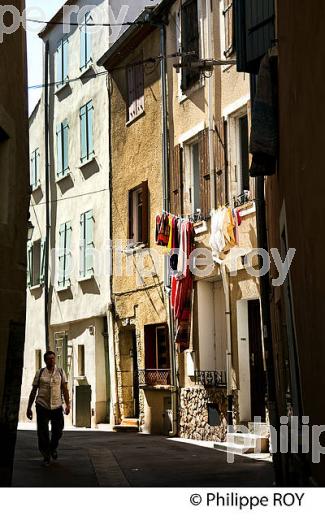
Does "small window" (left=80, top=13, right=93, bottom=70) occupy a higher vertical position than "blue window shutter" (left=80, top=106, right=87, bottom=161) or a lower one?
higher

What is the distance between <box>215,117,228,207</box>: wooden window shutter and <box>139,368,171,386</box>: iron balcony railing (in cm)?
445

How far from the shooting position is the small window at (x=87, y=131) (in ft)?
88.1

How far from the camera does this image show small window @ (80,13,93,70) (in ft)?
89.2

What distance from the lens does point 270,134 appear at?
1150 cm

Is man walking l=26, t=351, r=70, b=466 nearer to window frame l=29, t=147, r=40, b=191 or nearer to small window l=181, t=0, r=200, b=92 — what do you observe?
small window l=181, t=0, r=200, b=92

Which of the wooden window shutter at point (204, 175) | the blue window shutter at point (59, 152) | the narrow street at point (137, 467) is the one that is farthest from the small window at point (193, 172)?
the blue window shutter at point (59, 152)

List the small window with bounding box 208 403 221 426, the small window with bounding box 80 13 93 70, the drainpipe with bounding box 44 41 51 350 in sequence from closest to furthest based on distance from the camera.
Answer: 1. the small window with bounding box 208 403 221 426
2. the small window with bounding box 80 13 93 70
3. the drainpipe with bounding box 44 41 51 350

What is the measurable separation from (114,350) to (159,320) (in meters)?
2.98

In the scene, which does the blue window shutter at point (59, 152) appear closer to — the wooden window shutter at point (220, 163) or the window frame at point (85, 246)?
the window frame at point (85, 246)

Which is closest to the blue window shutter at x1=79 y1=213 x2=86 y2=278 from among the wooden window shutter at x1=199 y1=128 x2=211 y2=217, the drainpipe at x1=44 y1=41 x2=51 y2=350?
the drainpipe at x1=44 y1=41 x2=51 y2=350

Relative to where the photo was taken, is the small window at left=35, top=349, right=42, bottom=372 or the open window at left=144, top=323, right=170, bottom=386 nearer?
the open window at left=144, top=323, right=170, bottom=386

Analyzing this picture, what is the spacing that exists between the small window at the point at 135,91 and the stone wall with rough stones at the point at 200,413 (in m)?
7.11

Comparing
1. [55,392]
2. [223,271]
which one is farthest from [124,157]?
[55,392]
